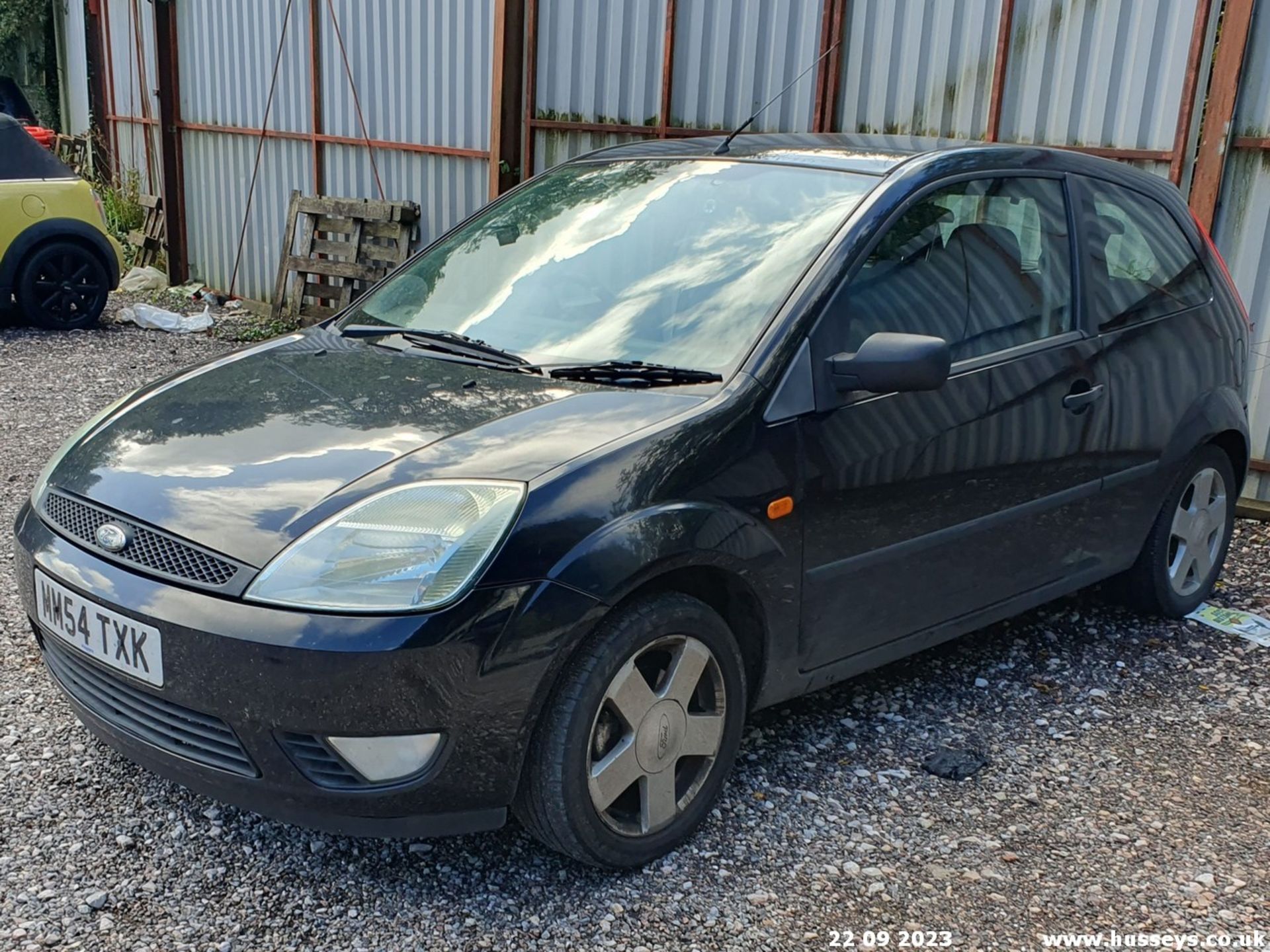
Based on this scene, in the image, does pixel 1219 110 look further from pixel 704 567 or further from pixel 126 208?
pixel 126 208

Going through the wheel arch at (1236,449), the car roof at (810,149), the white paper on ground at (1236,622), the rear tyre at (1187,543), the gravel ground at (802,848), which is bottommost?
the white paper on ground at (1236,622)

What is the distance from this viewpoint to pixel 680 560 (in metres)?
2.68

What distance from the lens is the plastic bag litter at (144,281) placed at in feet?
39.9

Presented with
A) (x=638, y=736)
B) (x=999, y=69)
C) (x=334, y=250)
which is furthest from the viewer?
(x=334, y=250)

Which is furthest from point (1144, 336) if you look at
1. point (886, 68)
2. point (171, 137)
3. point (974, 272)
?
point (171, 137)

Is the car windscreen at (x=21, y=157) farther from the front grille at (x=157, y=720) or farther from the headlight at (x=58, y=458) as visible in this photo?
the front grille at (x=157, y=720)

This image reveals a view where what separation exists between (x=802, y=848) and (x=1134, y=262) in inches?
92.8

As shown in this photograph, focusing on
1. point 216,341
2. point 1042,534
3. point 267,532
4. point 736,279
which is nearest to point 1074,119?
point 1042,534

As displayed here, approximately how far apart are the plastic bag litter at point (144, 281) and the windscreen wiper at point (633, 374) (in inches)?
408

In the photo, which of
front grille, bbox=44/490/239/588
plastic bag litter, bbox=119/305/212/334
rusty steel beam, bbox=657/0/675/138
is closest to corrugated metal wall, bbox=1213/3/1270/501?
rusty steel beam, bbox=657/0/675/138

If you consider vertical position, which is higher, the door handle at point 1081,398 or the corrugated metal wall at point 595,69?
the corrugated metal wall at point 595,69

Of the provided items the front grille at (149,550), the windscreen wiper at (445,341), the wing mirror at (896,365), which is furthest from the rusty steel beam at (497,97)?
the front grille at (149,550)

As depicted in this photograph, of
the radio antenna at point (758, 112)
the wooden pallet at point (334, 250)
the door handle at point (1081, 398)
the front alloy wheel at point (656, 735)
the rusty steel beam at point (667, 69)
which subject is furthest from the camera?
A: the wooden pallet at point (334, 250)

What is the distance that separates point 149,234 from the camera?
1318 cm
